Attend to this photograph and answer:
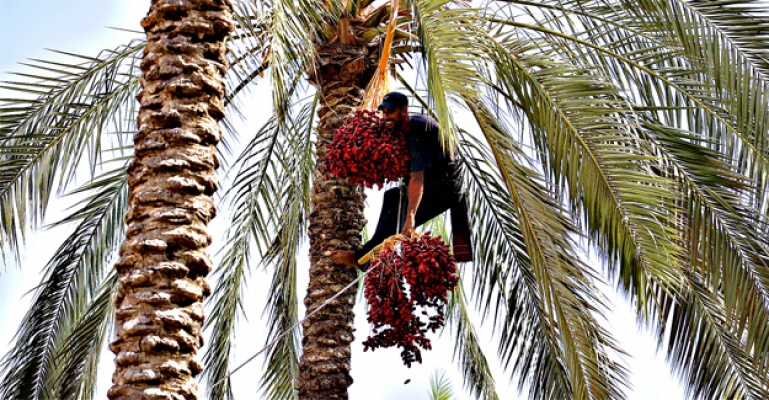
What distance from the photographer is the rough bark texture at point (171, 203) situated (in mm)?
4504

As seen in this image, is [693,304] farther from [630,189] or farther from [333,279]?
[333,279]

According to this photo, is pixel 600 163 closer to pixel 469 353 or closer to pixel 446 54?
pixel 446 54

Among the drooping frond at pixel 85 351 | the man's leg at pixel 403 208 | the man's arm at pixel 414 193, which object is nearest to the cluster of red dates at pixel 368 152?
the man's arm at pixel 414 193

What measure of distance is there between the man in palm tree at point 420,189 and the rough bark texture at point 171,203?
1109mm

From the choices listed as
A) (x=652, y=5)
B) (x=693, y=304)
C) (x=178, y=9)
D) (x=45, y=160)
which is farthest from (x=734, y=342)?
(x=45, y=160)

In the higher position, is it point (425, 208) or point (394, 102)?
point (394, 102)

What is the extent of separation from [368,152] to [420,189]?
38cm

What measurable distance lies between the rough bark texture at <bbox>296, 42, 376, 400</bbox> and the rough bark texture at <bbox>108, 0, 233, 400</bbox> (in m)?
1.99

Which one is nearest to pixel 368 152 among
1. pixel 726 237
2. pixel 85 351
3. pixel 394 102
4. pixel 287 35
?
pixel 394 102

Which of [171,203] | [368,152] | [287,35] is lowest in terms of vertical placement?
[171,203]

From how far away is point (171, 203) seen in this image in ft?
15.7

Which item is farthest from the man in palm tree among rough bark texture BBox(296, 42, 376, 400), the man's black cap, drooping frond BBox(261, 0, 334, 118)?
drooping frond BBox(261, 0, 334, 118)

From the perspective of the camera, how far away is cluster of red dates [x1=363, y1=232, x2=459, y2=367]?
538cm

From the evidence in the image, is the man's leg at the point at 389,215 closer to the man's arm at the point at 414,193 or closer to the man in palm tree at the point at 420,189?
the man in palm tree at the point at 420,189
